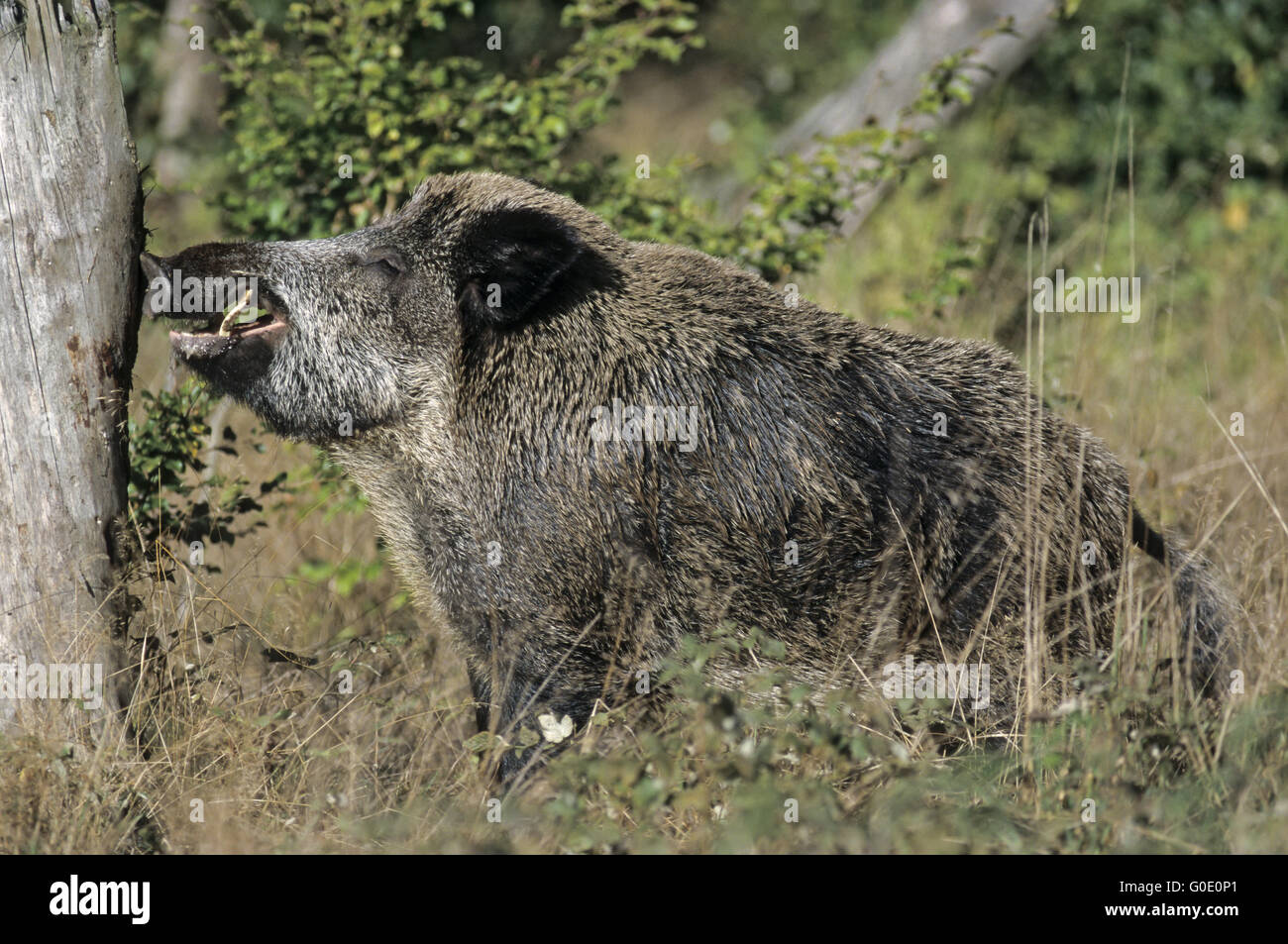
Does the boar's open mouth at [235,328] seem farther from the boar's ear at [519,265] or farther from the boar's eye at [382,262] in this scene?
the boar's ear at [519,265]

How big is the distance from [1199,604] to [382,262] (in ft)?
11.6

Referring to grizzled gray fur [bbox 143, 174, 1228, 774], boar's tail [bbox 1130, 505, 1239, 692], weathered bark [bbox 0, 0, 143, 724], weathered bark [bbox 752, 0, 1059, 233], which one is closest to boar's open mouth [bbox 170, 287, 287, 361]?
grizzled gray fur [bbox 143, 174, 1228, 774]

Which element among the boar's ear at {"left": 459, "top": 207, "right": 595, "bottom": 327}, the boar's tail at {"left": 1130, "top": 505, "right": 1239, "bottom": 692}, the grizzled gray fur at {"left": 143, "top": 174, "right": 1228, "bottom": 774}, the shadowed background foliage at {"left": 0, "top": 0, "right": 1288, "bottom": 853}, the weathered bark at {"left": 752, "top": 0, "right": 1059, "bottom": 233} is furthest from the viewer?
the weathered bark at {"left": 752, "top": 0, "right": 1059, "bottom": 233}

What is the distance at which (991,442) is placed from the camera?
5004 mm

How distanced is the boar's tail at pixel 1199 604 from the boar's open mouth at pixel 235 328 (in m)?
3.36

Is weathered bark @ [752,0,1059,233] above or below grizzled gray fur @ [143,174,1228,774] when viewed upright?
above

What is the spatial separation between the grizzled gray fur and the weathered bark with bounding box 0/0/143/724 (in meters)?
0.29

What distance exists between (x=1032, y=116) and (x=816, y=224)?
6.16 metres

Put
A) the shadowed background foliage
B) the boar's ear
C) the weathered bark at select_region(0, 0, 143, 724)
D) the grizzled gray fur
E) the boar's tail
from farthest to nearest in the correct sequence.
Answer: the boar's tail < the boar's ear < the grizzled gray fur < the weathered bark at select_region(0, 0, 143, 724) < the shadowed background foliage

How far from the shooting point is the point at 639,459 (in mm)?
4637

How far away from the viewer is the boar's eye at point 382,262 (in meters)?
5.05

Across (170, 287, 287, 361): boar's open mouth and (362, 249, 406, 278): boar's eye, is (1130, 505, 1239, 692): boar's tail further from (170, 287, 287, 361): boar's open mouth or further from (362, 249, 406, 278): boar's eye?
(170, 287, 287, 361): boar's open mouth

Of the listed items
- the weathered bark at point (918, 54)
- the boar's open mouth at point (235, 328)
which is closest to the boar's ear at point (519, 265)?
the boar's open mouth at point (235, 328)

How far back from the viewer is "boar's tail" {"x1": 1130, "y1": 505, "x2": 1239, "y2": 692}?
16.4 feet
